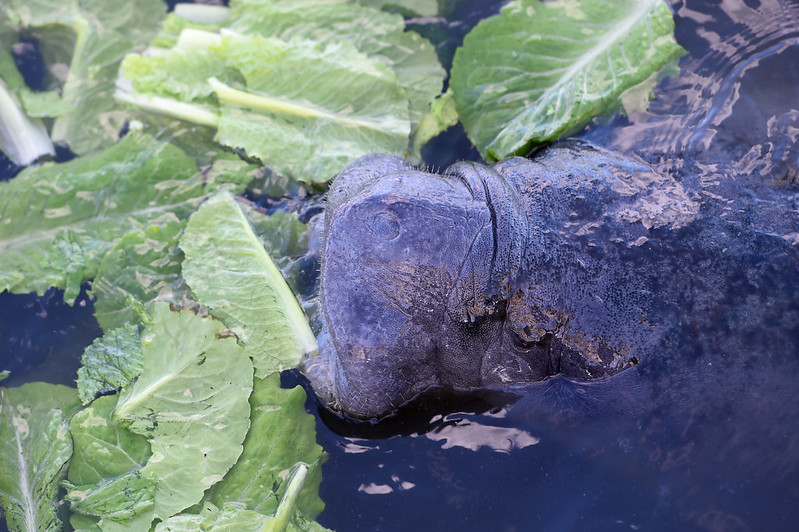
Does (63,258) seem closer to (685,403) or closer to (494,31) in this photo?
(494,31)

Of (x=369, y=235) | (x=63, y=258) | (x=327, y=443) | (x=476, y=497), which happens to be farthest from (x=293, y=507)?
(x=63, y=258)

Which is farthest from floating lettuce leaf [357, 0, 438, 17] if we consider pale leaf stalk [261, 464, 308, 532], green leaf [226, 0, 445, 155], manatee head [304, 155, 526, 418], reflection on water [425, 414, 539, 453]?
pale leaf stalk [261, 464, 308, 532]

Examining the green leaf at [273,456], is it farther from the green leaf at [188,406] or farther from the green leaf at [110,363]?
the green leaf at [110,363]

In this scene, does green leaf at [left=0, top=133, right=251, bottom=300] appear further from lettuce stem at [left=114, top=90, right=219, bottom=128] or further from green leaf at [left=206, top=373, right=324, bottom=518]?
green leaf at [left=206, top=373, right=324, bottom=518]

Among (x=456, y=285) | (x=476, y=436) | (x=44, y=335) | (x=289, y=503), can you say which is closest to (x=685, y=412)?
(x=476, y=436)

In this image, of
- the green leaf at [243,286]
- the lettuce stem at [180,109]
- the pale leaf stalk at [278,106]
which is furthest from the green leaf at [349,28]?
the green leaf at [243,286]

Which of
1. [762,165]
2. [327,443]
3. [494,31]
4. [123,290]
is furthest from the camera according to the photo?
[494,31]
